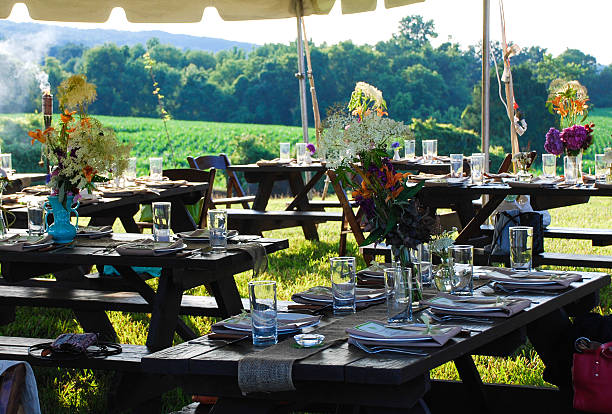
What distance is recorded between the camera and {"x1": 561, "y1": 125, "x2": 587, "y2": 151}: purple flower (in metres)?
5.66

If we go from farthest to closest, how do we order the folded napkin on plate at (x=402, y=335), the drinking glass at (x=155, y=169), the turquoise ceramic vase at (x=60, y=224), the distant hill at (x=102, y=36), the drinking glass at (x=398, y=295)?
the distant hill at (x=102, y=36) < the drinking glass at (x=155, y=169) < the turquoise ceramic vase at (x=60, y=224) < the drinking glass at (x=398, y=295) < the folded napkin on plate at (x=402, y=335)

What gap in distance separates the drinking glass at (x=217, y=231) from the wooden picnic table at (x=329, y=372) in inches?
48.9

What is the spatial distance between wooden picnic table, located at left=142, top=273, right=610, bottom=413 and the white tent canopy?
17.7 feet

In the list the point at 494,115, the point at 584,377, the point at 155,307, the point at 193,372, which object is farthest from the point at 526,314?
the point at 494,115

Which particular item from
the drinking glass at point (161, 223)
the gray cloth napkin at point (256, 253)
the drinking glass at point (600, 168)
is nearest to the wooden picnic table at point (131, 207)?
the drinking glass at point (161, 223)

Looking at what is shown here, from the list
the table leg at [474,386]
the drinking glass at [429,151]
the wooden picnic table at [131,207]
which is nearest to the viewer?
the table leg at [474,386]

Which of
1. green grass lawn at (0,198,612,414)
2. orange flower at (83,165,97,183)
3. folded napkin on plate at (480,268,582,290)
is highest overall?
orange flower at (83,165,97,183)

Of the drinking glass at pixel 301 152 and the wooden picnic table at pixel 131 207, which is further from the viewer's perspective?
the drinking glass at pixel 301 152

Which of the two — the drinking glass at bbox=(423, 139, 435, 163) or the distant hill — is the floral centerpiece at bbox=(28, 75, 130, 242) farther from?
the distant hill

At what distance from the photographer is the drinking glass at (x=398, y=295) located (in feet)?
8.12

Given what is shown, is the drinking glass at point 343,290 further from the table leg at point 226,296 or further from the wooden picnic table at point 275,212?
the wooden picnic table at point 275,212

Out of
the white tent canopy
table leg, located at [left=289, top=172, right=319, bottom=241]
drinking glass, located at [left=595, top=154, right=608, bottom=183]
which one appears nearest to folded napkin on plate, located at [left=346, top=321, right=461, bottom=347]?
drinking glass, located at [left=595, top=154, right=608, bottom=183]

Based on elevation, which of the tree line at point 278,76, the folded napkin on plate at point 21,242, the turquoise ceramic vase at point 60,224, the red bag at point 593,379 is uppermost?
the tree line at point 278,76

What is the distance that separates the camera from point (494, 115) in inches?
800
